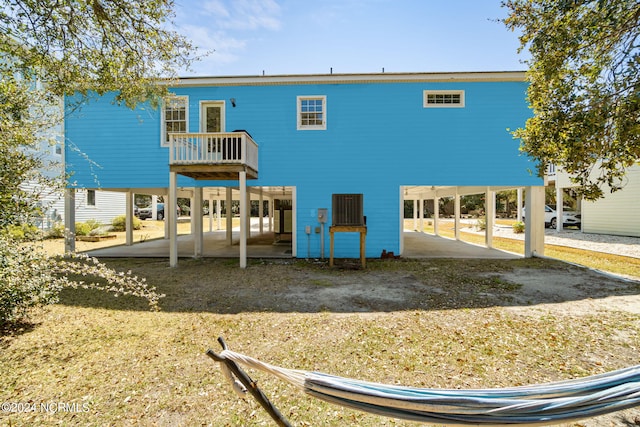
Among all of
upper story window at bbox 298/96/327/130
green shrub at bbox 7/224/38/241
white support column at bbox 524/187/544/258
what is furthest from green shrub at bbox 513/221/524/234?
green shrub at bbox 7/224/38/241

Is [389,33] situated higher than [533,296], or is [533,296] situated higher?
[389,33]

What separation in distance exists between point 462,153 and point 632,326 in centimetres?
627

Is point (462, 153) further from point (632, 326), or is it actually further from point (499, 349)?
point (499, 349)

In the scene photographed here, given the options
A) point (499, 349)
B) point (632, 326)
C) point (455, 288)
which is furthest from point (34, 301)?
point (632, 326)

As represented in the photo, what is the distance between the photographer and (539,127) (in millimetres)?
4195

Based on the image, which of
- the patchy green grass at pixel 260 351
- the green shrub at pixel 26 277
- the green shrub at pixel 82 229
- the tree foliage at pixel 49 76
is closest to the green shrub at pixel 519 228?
the patchy green grass at pixel 260 351

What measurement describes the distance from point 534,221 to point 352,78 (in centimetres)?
756

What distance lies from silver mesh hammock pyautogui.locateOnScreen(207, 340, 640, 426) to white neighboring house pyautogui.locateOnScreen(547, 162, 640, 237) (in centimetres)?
1646

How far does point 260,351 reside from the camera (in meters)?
3.59

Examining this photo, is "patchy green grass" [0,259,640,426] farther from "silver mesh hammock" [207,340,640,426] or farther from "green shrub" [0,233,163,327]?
"silver mesh hammock" [207,340,640,426]

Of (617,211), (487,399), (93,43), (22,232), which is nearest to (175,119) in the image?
(93,43)

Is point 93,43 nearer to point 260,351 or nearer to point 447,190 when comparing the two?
point 260,351

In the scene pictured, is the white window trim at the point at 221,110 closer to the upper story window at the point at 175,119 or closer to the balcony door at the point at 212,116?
the balcony door at the point at 212,116

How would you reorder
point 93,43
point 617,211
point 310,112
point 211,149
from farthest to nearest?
1. point 617,211
2. point 310,112
3. point 211,149
4. point 93,43
